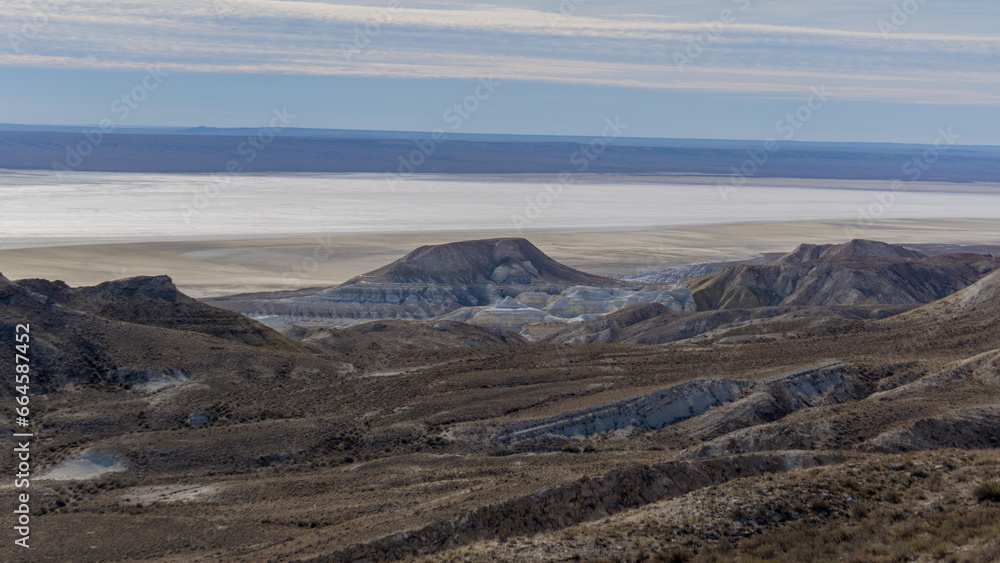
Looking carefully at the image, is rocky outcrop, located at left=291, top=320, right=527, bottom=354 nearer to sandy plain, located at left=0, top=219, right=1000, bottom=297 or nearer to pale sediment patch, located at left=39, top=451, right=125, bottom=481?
pale sediment patch, located at left=39, top=451, right=125, bottom=481

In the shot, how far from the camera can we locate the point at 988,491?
45.4 ft

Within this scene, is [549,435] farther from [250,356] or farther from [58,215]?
[58,215]

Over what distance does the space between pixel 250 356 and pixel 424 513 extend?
56.1 ft

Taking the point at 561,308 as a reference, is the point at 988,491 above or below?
below

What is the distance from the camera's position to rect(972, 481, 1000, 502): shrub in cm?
1374

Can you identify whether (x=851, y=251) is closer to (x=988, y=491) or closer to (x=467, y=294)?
(x=467, y=294)

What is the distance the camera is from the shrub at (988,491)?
13.7 m

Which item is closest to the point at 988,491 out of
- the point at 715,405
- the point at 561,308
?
the point at 715,405

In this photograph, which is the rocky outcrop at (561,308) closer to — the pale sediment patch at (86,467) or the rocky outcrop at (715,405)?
the rocky outcrop at (715,405)

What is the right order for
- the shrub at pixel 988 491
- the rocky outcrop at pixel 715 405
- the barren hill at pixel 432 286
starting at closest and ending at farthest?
the shrub at pixel 988 491 < the rocky outcrop at pixel 715 405 < the barren hill at pixel 432 286

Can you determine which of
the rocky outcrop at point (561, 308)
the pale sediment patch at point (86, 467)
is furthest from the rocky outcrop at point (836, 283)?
the pale sediment patch at point (86, 467)

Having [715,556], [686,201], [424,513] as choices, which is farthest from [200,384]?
[686,201]

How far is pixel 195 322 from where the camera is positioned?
1454 inches

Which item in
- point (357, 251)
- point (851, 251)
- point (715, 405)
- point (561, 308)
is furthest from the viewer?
point (357, 251)
